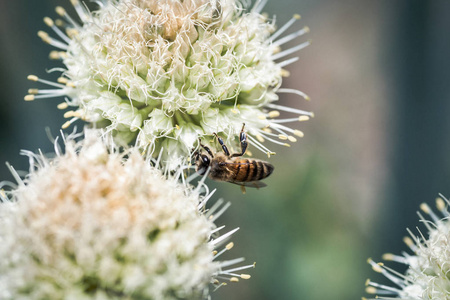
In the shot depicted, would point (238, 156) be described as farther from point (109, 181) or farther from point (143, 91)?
point (109, 181)

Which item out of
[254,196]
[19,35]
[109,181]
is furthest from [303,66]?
[109,181]

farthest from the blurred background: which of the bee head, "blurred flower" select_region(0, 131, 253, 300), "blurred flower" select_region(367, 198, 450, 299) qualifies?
"blurred flower" select_region(0, 131, 253, 300)

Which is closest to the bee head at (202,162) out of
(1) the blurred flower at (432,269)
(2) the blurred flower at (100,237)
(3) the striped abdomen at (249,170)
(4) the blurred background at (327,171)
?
(3) the striped abdomen at (249,170)

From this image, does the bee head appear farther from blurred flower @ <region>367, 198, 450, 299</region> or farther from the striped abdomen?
blurred flower @ <region>367, 198, 450, 299</region>

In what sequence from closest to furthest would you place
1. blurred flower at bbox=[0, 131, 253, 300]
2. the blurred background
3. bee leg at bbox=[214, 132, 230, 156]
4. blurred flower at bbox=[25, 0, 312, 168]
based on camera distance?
blurred flower at bbox=[0, 131, 253, 300] → blurred flower at bbox=[25, 0, 312, 168] → bee leg at bbox=[214, 132, 230, 156] → the blurred background

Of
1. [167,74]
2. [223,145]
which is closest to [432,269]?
[223,145]

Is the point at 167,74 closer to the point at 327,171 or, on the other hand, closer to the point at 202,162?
the point at 202,162
